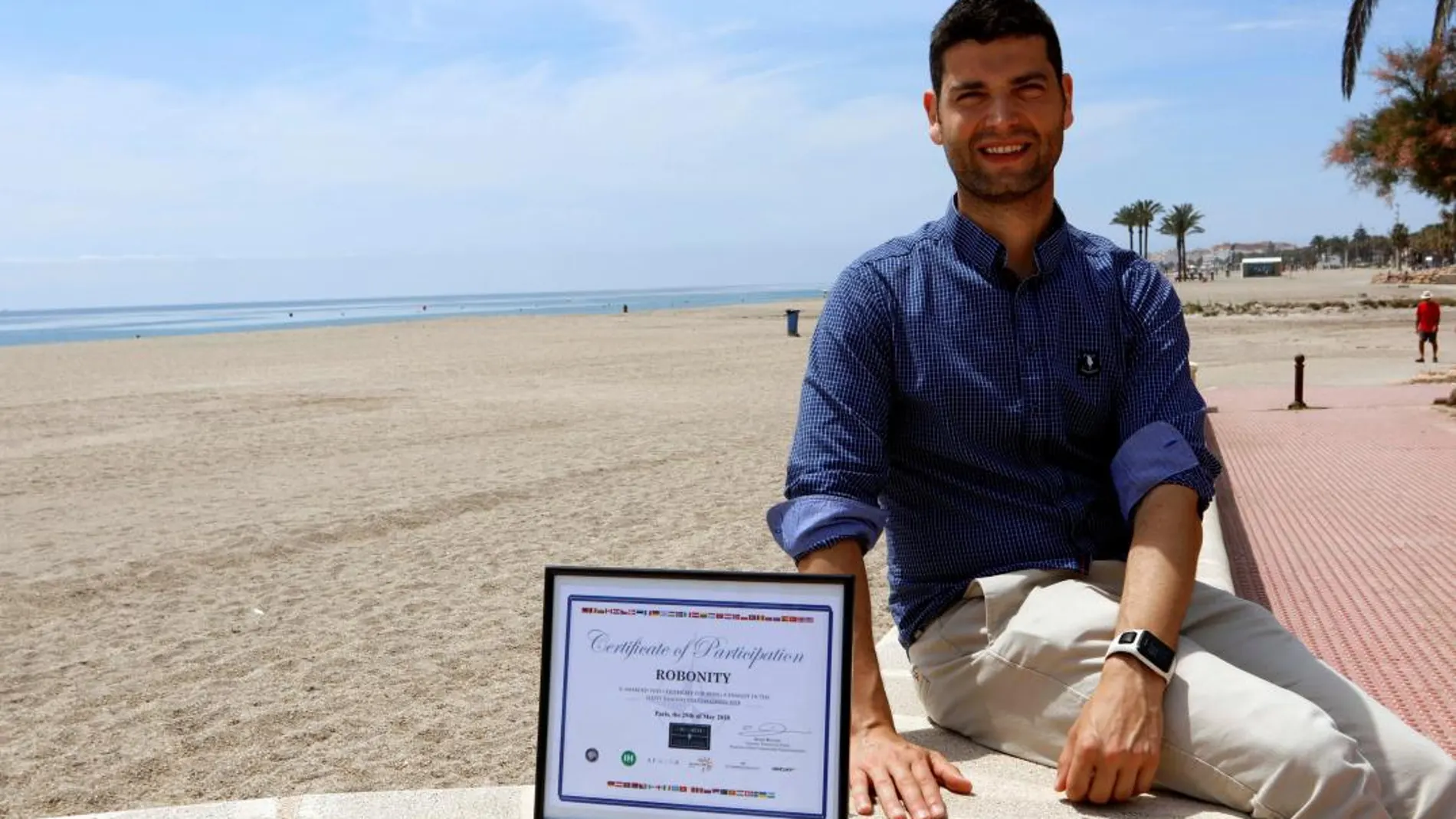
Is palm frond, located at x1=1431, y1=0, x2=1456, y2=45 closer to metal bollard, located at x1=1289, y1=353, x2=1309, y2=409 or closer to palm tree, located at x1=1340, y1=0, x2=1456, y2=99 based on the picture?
palm tree, located at x1=1340, y1=0, x2=1456, y2=99

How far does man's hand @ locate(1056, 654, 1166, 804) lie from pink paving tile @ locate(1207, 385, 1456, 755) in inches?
85.7

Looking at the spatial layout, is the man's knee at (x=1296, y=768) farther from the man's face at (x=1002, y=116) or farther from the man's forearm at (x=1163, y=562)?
the man's face at (x=1002, y=116)

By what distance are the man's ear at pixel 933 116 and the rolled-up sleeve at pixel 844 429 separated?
1.18 ft

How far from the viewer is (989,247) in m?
2.92

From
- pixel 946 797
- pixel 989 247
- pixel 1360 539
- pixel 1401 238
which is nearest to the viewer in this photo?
pixel 946 797

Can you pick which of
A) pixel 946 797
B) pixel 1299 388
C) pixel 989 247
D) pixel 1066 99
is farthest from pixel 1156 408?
pixel 1299 388

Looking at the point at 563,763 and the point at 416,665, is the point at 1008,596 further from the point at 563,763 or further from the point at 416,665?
the point at 416,665

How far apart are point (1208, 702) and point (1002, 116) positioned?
1226 millimetres

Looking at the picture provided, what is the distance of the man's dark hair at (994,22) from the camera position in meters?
2.82

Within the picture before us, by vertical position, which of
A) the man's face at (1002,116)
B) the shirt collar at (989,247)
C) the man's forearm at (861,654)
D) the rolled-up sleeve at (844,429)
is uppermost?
the man's face at (1002,116)
